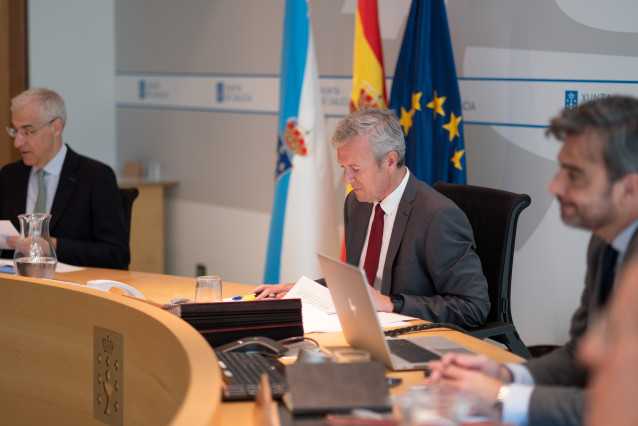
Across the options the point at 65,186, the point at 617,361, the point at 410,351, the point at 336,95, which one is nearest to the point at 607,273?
the point at 410,351

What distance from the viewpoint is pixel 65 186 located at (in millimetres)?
3742

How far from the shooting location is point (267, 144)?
211 inches

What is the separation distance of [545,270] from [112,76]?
406 cm

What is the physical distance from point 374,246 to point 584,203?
1.42 metres

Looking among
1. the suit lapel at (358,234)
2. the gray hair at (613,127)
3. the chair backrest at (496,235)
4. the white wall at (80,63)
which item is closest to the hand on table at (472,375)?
the gray hair at (613,127)

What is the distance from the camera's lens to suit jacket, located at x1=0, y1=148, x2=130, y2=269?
3648mm

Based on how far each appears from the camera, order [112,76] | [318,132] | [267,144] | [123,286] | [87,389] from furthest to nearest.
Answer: [112,76], [267,144], [318,132], [123,286], [87,389]

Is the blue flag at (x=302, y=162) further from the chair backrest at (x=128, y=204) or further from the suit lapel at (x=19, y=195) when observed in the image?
the suit lapel at (x=19, y=195)

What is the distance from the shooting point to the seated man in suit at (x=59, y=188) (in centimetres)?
368

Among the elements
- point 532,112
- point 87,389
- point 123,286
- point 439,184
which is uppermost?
point 532,112

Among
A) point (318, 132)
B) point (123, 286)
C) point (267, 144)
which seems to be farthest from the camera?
point (267, 144)

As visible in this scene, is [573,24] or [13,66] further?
[13,66]

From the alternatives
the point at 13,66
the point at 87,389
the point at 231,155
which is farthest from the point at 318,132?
the point at 13,66

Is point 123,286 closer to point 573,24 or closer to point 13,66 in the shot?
point 573,24
